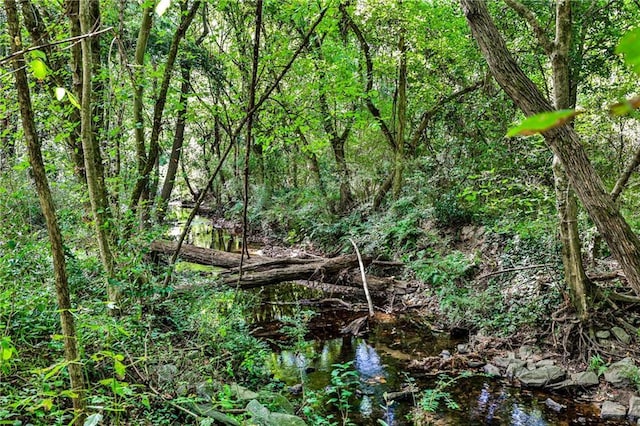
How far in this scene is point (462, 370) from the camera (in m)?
6.04

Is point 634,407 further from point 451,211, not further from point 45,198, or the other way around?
point 45,198

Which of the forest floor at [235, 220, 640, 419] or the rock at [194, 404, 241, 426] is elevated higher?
the rock at [194, 404, 241, 426]

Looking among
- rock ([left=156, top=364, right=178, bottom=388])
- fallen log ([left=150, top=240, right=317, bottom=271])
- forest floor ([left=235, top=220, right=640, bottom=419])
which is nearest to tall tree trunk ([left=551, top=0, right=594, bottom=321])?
forest floor ([left=235, top=220, right=640, bottom=419])

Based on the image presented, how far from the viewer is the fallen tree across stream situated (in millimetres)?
9180

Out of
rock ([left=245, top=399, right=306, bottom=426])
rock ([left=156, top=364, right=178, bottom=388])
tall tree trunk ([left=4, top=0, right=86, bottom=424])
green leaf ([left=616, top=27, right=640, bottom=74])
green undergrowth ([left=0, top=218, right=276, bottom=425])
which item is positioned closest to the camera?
green leaf ([left=616, top=27, right=640, bottom=74])

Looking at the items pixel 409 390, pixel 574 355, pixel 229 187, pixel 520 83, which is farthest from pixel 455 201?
pixel 229 187

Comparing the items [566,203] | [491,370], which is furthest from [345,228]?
[566,203]

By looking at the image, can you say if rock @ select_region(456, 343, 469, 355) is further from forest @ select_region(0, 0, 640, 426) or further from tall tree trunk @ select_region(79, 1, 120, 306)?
tall tree trunk @ select_region(79, 1, 120, 306)

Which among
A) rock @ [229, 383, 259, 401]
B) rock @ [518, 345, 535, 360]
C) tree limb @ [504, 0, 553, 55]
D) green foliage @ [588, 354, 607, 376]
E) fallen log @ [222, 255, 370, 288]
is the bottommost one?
rock @ [518, 345, 535, 360]

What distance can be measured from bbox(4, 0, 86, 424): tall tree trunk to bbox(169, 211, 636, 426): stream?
2257 millimetres

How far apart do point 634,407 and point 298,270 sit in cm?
638

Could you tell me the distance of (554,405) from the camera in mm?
5105

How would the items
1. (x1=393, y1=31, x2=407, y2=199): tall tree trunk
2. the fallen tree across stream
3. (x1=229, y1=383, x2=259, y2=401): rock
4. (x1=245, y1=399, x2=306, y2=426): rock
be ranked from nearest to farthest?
(x1=245, y1=399, x2=306, y2=426): rock → (x1=229, y1=383, x2=259, y2=401): rock → the fallen tree across stream → (x1=393, y1=31, x2=407, y2=199): tall tree trunk

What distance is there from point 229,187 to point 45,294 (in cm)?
1743
